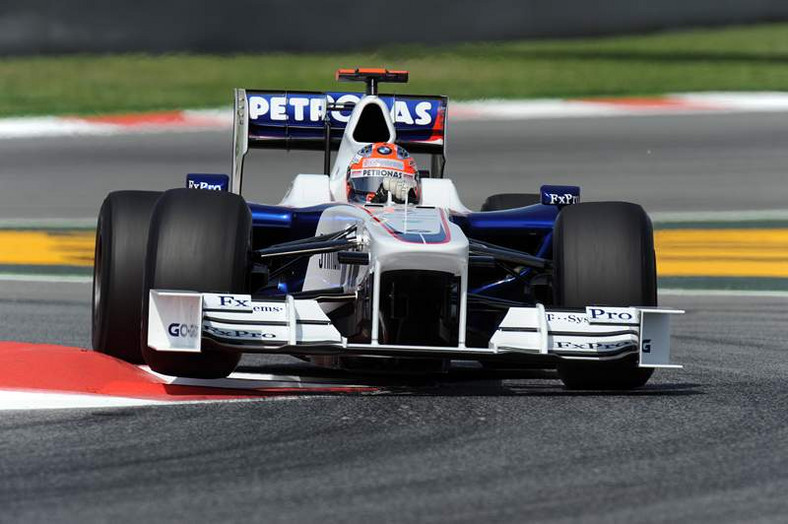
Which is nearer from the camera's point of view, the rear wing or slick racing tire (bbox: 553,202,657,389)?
slick racing tire (bbox: 553,202,657,389)

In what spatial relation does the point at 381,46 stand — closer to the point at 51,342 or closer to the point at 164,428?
the point at 51,342

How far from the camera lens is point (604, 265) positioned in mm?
7195

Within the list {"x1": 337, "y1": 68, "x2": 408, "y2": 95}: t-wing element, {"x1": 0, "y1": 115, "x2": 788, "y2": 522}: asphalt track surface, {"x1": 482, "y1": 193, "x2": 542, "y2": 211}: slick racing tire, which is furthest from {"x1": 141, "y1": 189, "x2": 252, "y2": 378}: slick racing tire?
{"x1": 482, "y1": 193, "x2": 542, "y2": 211}: slick racing tire

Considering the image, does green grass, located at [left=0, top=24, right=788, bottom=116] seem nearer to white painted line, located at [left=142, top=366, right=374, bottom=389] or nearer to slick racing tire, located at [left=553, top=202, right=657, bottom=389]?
white painted line, located at [left=142, top=366, right=374, bottom=389]

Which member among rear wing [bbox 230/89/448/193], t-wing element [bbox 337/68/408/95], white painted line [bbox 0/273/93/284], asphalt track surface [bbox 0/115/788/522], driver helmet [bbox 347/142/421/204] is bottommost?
asphalt track surface [bbox 0/115/788/522]

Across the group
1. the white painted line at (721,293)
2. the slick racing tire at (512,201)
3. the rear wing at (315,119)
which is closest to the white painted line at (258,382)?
the rear wing at (315,119)

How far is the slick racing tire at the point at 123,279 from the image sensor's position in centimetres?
808

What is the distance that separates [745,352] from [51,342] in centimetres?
423

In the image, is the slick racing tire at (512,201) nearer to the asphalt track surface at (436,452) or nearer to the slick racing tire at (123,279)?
the asphalt track surface at (436,452)

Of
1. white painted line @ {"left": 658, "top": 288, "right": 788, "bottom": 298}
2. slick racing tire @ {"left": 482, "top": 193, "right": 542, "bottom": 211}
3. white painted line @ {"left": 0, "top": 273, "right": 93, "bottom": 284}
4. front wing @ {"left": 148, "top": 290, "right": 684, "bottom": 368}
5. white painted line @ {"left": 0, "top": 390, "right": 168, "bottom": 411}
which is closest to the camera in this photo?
white painted line @ {"left": 0, "top": 390, "right": 168, "bottom": 411}

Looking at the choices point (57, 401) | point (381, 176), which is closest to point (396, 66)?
point (381, 176)

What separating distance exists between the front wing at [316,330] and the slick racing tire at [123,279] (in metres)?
1.31

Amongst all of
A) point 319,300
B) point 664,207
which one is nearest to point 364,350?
point 319,300

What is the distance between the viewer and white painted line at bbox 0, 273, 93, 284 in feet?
40.2
